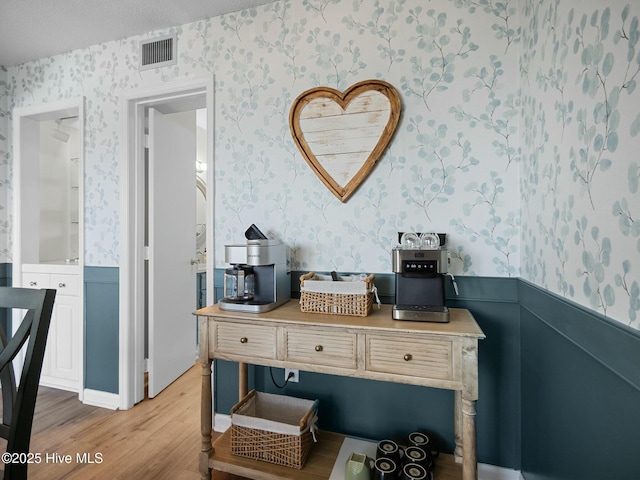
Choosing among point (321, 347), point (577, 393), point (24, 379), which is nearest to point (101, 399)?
point (24, 379)

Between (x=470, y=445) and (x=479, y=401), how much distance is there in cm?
48

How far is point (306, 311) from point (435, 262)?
0.62m

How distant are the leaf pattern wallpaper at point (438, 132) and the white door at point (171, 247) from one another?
25 cm

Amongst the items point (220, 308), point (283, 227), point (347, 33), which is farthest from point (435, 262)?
point (347, 33)

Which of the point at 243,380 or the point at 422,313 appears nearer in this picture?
the point at 422,313

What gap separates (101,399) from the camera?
2.33 m

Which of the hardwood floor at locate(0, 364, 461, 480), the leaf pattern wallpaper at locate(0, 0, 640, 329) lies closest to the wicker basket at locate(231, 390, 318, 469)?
the hardwood floor at locate(0, 364, 461, 480)

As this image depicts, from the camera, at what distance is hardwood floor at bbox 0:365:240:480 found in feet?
5.47

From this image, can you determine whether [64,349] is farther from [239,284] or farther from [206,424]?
[239,284]

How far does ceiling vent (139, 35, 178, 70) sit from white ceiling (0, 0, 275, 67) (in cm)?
9

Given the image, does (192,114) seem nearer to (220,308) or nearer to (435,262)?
(220,308)

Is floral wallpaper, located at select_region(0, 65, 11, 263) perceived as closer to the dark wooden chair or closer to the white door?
the white door

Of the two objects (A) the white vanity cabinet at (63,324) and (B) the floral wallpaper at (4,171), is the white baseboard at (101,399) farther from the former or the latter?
(B) the floral wallpaper at (4,171)

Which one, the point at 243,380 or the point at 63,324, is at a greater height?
the point at 63,324
